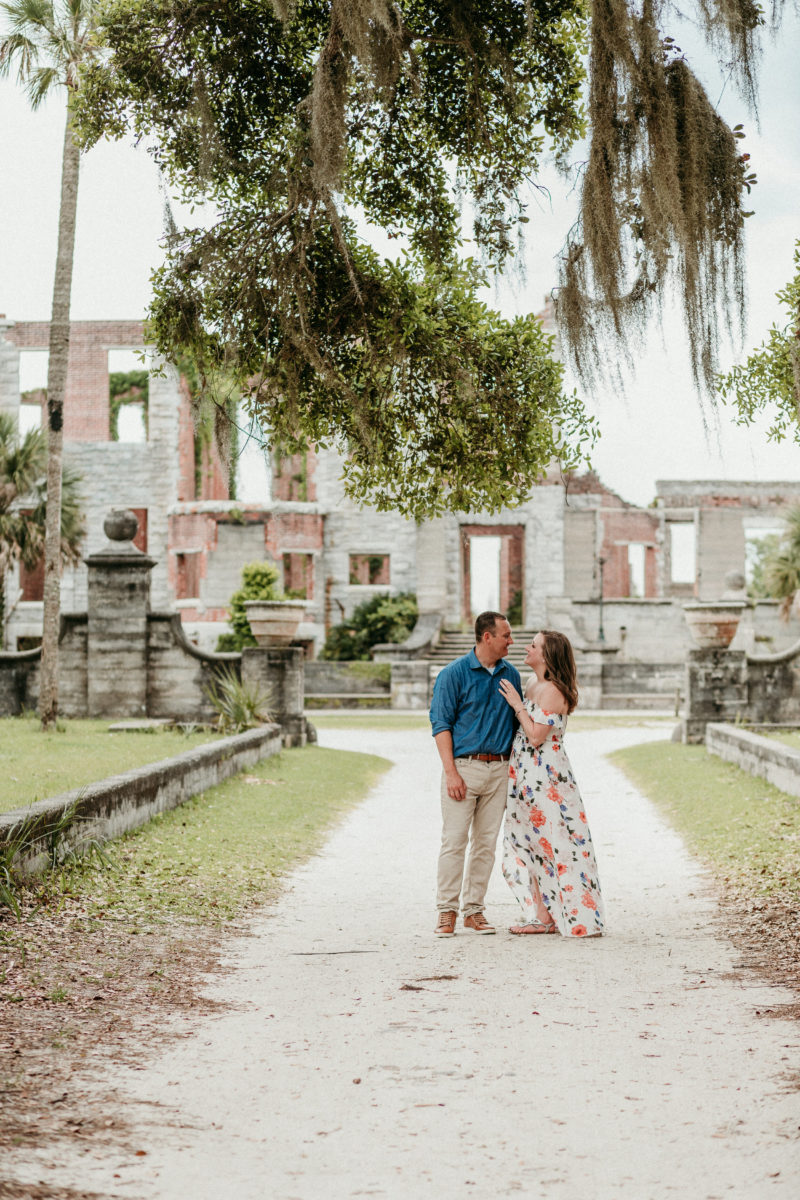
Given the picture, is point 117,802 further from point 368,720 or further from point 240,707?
point 368,720

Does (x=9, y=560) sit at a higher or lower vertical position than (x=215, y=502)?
lower

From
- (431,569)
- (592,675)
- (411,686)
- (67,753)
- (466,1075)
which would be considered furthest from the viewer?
(431,569)

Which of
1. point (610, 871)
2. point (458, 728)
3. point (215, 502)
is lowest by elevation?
point (610, 871)

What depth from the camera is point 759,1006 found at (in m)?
4.55

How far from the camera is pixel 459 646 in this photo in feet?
100

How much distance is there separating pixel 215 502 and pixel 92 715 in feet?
52.7

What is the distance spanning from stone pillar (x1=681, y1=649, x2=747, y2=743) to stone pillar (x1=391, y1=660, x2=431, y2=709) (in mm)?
11185

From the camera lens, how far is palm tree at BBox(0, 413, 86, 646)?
20.1 m

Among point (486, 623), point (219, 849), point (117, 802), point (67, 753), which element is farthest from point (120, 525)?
point (486, 623)

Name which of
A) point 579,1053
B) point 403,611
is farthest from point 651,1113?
point 403,611

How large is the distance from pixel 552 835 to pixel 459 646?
2477cm

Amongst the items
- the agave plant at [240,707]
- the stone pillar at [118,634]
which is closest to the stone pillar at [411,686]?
the stone pillar at [118,634]

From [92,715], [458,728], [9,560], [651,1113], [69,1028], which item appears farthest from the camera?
[9,560]

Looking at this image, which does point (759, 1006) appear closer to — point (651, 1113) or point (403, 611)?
point (651, 1113)
